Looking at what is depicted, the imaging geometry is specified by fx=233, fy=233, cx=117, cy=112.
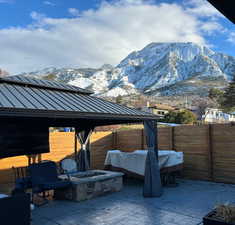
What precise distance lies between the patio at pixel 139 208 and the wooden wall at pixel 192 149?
2.37ft

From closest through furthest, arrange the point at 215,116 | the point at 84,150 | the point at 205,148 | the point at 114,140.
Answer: the point at 205,148 → the point at 84,150 → the point at 114,140 → the point at 215,116

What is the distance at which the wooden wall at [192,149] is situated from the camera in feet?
23.5

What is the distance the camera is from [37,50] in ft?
130

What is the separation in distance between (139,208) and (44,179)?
8.06 feet

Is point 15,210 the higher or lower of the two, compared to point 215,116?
lower

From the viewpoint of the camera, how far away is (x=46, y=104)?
5051 millimetres

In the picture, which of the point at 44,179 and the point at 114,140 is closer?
the point at 44,179

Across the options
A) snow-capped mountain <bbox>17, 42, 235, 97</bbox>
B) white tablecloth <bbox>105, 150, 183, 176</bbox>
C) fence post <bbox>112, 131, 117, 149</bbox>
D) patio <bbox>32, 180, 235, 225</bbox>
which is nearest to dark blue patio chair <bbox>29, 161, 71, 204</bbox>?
patio <bbox>32, 180, 235, 225</bbox>

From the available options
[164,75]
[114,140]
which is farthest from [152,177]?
[164,75]

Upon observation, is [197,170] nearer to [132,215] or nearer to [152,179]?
[152,179]

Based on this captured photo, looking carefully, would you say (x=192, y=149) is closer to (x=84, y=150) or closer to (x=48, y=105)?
(x=84, y=150)

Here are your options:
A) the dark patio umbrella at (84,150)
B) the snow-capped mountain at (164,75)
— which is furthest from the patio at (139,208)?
the snow-capped mountain at (164,75)

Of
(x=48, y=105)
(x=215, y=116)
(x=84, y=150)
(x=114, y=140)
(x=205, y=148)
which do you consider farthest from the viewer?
(x=215, y=116)

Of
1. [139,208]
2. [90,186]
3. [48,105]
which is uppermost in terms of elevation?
[48,105]
